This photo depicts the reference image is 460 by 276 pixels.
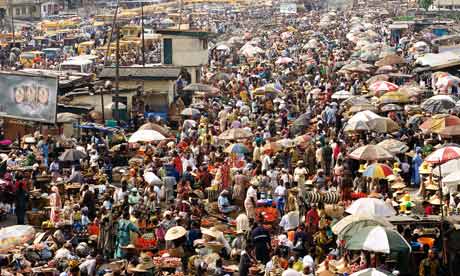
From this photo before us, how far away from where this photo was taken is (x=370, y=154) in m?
20.1

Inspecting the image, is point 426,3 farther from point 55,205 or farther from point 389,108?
point 55,205

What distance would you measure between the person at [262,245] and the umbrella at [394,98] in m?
11.3

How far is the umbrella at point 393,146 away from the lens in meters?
21.1

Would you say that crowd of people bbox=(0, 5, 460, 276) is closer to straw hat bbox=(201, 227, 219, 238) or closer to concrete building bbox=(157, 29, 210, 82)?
straw hat bbox=(201, 227, 219, 238)

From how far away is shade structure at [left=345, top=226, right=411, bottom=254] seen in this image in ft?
45.5

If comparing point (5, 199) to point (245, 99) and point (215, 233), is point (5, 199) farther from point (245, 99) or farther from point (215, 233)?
point (245, 99)

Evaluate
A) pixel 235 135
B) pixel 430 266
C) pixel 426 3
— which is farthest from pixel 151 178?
pixel 426 3

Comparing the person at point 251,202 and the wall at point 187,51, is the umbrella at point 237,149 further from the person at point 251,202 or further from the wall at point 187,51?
the wall at point 187,51

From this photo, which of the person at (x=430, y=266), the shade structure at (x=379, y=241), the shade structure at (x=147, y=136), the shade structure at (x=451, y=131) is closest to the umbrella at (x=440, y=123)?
the shade structure at (x=451, y=131)

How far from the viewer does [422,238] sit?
1545cm

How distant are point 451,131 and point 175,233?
267 inches

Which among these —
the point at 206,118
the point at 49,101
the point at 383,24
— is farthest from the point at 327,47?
the point at 49,101

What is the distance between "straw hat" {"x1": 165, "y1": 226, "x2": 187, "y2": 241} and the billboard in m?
9.13

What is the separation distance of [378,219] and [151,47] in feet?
137
